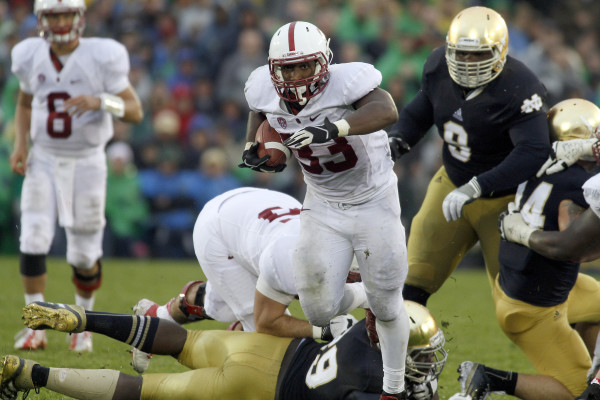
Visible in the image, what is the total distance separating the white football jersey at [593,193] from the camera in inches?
138

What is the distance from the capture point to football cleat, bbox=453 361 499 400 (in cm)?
383

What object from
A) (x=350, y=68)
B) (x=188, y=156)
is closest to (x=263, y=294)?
(x=350, y=68)

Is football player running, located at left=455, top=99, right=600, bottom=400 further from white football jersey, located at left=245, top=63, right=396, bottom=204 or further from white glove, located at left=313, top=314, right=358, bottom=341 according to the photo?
white football jersey, located at left=245, top=63, right=396, bottom=204

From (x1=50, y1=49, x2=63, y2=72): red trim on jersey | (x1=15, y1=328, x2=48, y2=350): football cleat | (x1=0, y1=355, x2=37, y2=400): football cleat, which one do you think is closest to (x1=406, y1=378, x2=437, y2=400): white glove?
(x1=0, y1=355, x2=37, y2=400): football cleat

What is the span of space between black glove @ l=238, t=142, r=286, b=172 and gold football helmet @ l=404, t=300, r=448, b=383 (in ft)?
2.74

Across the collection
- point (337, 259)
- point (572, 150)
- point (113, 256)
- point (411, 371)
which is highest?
point (572, 150)

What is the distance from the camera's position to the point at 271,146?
3.57 metres

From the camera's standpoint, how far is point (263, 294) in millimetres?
3990

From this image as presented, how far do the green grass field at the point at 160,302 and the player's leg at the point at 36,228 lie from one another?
35cm

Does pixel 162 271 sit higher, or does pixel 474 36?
pixel 474 36

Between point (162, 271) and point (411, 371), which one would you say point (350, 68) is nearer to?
point (411, 371)

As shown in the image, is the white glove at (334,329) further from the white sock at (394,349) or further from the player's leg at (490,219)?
the player's leg at (490,219)

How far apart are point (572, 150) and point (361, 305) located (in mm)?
1175

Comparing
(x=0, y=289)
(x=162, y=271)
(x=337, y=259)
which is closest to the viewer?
(x=337, y=259)
